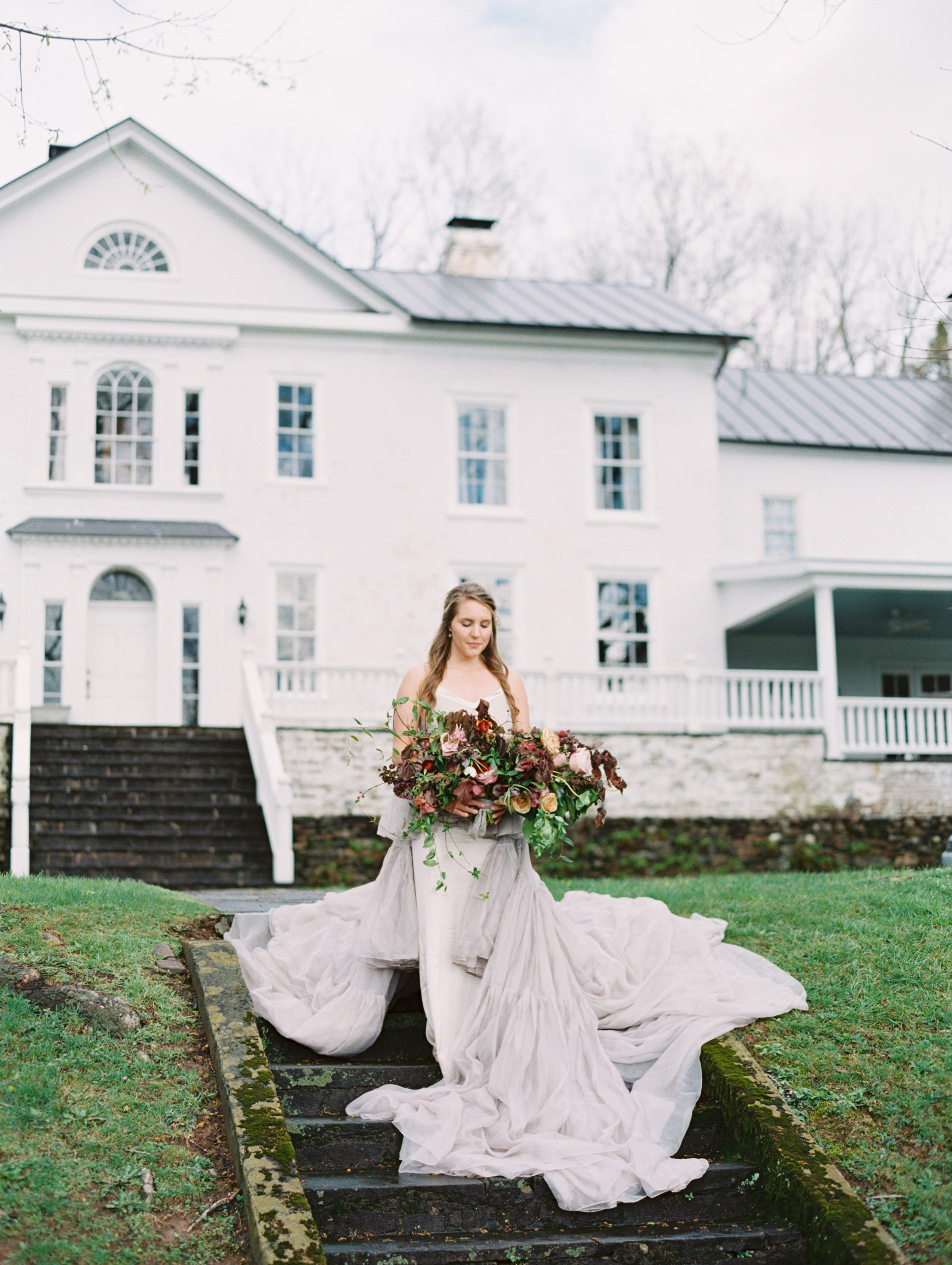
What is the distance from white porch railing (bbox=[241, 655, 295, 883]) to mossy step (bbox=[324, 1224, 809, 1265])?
31.1 ft

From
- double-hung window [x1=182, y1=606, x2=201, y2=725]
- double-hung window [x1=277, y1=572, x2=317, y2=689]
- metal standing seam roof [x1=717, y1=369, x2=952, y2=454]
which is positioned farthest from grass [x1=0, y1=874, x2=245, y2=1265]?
metal standing seam roof [x1=717, y1=369, x2=952, y2=454]

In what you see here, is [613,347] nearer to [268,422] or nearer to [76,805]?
[268,422]

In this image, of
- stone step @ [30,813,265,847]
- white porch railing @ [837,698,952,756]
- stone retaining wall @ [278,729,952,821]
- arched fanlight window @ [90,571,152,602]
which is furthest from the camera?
arched fanlight window @ [90,571,152,602]

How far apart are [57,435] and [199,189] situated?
4259 millimetres

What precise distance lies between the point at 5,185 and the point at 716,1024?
16913 millimetres

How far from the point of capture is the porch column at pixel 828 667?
17.4 meters

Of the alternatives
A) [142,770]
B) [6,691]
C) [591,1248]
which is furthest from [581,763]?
[6,691]

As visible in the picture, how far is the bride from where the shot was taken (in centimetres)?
486

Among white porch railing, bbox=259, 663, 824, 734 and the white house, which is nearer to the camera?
white porch railing, bbox=259, 663, 824, 734

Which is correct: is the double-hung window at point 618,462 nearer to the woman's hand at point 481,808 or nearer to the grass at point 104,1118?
the grass at point 104,1118

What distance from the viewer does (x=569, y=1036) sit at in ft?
17.4

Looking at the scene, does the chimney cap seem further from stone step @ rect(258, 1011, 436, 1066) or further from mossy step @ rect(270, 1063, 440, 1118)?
mossy step @ rect(270, 1063, 440, 1118)

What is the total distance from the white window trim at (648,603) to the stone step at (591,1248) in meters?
15.2

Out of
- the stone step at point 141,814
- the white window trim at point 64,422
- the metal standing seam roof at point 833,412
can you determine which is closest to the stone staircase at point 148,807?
the stone step at point 141,814
